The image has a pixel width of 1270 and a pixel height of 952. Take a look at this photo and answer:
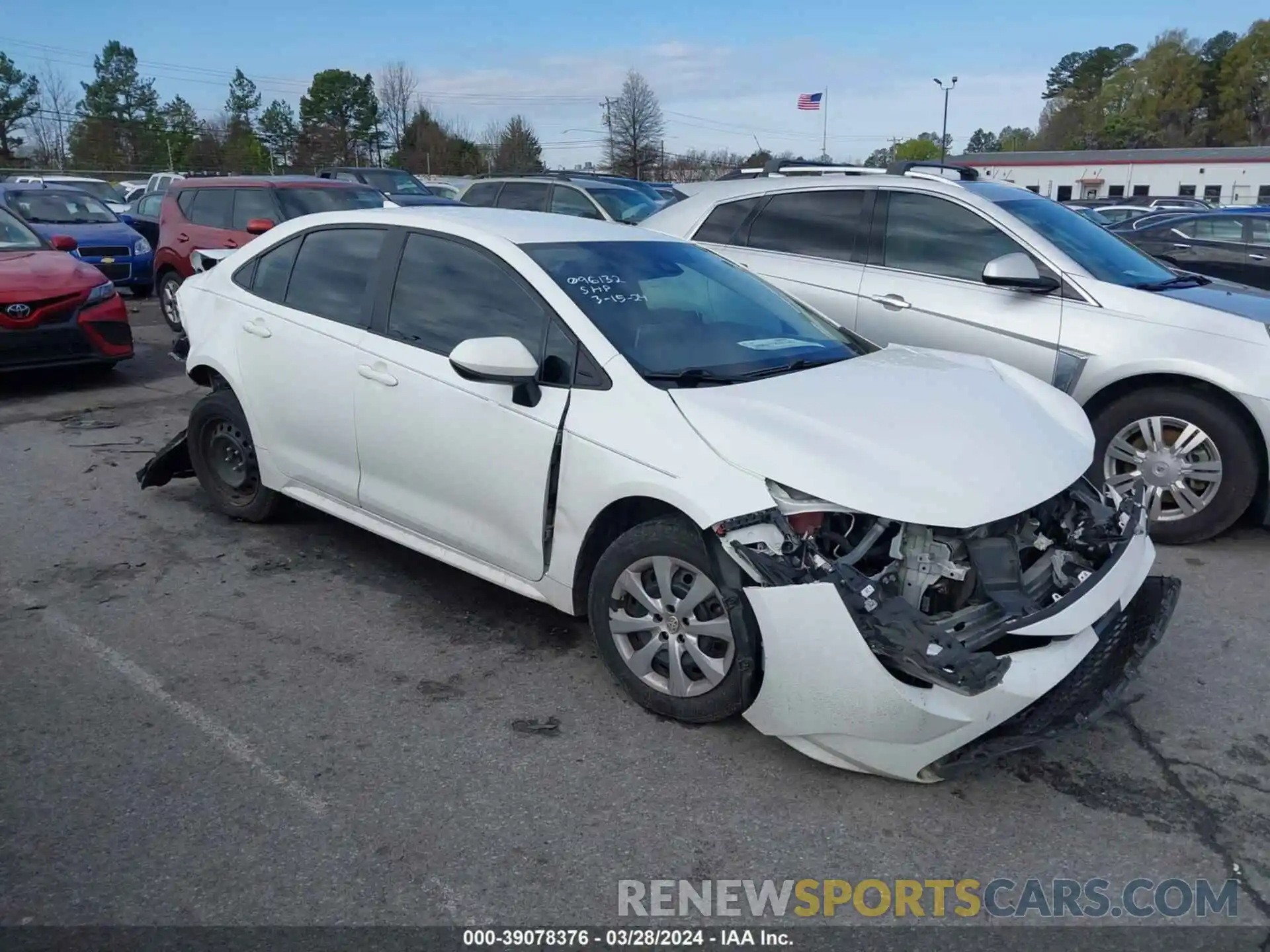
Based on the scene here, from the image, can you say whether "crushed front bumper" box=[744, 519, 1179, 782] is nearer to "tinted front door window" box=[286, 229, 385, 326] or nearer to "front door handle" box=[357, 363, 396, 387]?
"front door handle" box=[357, 363, 396, 387]

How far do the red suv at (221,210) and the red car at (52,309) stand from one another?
2106 mm

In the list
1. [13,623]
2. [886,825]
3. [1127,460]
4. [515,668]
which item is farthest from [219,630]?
[1127,460]

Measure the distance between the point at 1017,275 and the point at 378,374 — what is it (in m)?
3.44

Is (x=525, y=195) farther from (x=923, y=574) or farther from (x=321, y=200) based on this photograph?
(x=923, y=574)

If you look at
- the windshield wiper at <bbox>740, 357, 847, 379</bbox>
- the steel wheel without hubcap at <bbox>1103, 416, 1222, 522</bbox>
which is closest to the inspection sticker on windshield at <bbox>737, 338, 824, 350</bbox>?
the windshield wiper at <bbox>740, 357, 847, 379</bbox>

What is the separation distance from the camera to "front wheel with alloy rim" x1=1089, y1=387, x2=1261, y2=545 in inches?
205

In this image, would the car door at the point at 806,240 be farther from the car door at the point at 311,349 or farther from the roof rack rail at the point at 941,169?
the car door at the point at 311,349

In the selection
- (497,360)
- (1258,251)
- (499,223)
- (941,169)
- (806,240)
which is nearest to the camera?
(497,360)

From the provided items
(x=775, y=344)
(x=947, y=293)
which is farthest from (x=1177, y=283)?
(x=775, y=344)

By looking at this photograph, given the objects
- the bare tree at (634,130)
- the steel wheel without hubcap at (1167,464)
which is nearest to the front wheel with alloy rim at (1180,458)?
the steel wheel without hubcap at (1167,464)

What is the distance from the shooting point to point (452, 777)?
331 centimetres

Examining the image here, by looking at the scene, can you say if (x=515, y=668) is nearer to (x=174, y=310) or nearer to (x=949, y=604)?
(x=949, y=604)

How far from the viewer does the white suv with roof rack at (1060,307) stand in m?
5.26

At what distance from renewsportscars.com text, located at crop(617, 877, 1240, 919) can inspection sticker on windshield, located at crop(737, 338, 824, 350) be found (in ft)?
7.03
